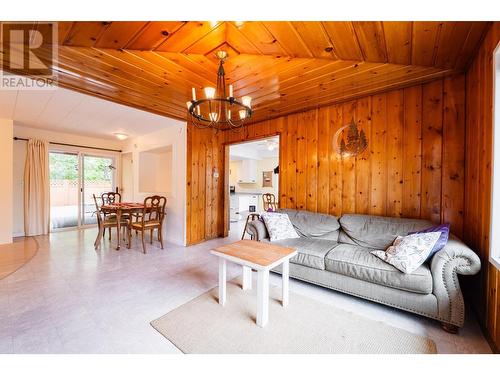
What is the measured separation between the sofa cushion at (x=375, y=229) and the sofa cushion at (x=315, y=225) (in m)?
0.10

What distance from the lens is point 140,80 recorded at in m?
2.49

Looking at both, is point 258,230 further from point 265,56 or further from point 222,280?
point 265,56

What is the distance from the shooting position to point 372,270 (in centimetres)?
198

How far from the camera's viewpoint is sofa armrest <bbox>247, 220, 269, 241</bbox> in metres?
2.88

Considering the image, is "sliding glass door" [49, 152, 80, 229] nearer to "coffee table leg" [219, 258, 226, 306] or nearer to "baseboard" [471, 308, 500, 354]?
"coffee table leg" [219, 258, 226, 306]

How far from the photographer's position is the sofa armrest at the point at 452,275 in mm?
1642

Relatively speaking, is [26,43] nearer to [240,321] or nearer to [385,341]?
[240,321]

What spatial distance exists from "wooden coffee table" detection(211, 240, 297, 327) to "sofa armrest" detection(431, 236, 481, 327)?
119 cm

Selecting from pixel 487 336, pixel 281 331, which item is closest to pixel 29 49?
pixel 281 331

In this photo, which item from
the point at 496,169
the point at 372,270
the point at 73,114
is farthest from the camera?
the point at 73,114

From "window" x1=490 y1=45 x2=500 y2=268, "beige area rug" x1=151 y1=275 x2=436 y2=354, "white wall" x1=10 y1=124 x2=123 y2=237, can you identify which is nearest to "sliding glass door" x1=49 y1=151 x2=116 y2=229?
"white wall" x1=10 y1=124 x2=123 y2=237

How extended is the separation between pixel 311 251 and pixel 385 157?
63.9 inches
